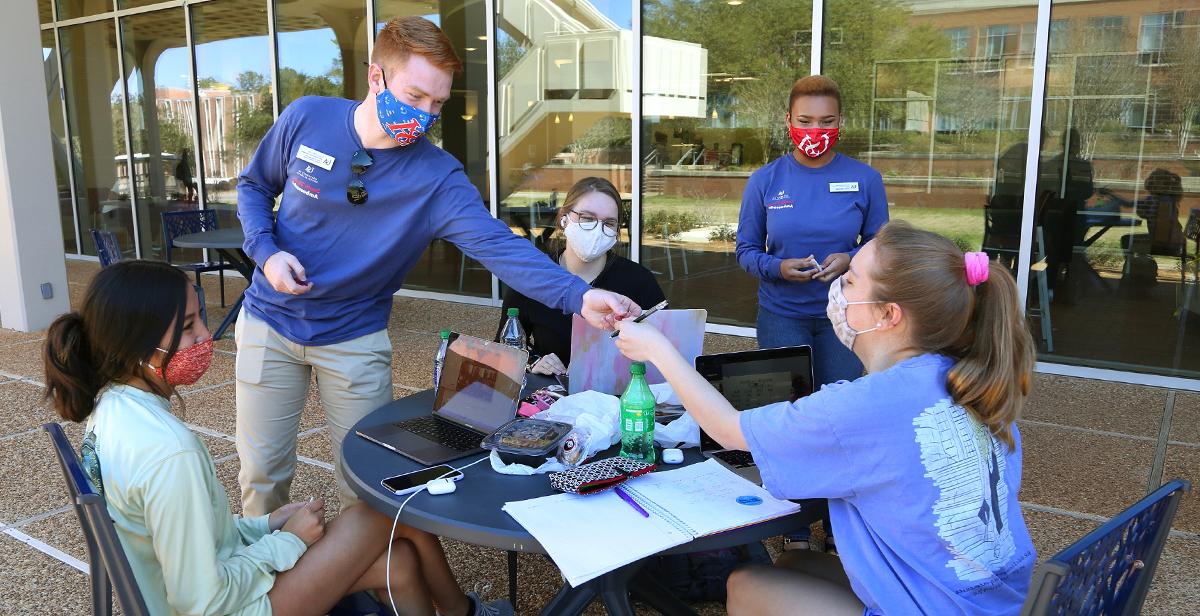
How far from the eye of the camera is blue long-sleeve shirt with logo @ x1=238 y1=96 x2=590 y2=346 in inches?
98.8

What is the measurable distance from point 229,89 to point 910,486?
9848 millimetres

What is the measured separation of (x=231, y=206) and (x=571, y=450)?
30.9ft

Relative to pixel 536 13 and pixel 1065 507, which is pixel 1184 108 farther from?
pixel 536 13

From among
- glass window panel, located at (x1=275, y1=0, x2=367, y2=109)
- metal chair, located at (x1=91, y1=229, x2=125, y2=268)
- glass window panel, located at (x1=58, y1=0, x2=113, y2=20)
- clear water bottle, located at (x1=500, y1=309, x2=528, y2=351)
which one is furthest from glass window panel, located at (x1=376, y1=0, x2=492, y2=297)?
clear water bottle, located at (x1=500, y1=309, x2=528, y2=351)

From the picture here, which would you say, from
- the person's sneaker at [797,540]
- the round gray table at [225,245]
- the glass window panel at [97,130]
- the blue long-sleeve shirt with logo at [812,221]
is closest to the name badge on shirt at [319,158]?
the blue long-sleeve shirt with logo at [812,221]

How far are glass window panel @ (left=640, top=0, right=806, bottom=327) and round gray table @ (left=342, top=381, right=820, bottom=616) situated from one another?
199 inches

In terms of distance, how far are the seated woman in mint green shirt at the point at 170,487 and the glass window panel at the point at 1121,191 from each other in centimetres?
540

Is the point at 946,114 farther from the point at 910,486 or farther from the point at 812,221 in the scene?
the point at 910,486

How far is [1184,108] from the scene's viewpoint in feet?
18.7

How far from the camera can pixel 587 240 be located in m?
3.08

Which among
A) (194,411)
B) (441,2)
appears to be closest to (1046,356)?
(194,411)

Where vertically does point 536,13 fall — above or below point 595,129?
above

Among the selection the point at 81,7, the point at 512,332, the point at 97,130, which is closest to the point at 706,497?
the point at 512,332

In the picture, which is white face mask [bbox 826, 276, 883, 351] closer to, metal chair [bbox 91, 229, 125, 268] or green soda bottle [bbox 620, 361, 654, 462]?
green soda bottle [bbox 620, 361, 654, 462]
